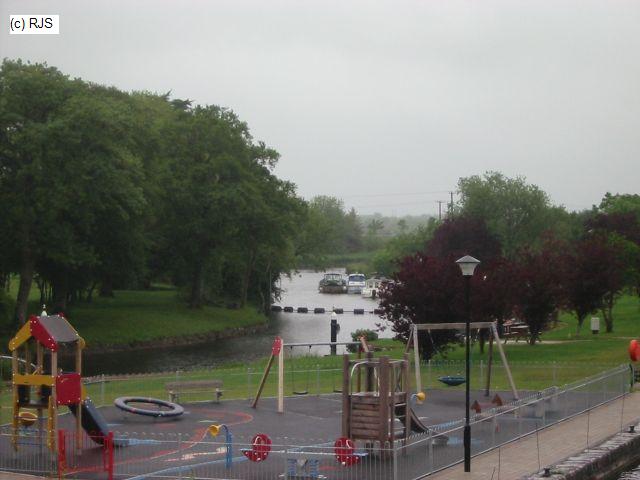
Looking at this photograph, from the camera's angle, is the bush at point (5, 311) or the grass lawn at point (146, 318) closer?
the bush at point (5, 311)

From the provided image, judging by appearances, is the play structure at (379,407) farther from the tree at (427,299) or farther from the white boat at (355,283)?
the white boat at (355,283)

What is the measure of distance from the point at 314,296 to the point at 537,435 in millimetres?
117395

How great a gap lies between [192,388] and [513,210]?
7125cm

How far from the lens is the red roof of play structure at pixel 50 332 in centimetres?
2244

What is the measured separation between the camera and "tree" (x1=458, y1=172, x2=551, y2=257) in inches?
3927

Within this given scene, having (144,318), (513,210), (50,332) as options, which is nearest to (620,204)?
(513,210)

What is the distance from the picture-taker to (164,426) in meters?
28.4

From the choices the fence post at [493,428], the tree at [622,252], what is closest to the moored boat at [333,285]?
the tree at [622,252]

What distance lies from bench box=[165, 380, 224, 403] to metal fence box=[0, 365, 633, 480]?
7.42 metres

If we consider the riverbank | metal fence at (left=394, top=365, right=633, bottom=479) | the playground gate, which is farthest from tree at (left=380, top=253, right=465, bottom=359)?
the riverbank

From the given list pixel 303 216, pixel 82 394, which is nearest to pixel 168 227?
pixel 303 216

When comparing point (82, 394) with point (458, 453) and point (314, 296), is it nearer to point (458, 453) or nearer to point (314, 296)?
point (458, 453)

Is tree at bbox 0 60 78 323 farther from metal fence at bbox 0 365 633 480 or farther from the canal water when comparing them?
metal fence at bbox 0 365 633 480

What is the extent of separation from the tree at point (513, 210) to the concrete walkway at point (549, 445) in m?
68.2
